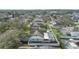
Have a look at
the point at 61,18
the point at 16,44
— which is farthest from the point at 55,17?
the point at 16,44

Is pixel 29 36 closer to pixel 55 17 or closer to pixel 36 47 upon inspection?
pixel 36 47

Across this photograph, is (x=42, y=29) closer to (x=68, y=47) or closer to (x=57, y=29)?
(x=57, y=29)

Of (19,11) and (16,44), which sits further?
(19,11)

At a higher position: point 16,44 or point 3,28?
point 3,28

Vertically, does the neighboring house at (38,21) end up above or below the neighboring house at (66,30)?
above

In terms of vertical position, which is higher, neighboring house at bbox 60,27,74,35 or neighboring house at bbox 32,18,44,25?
neighboring house at bbox 32,18,44,25
